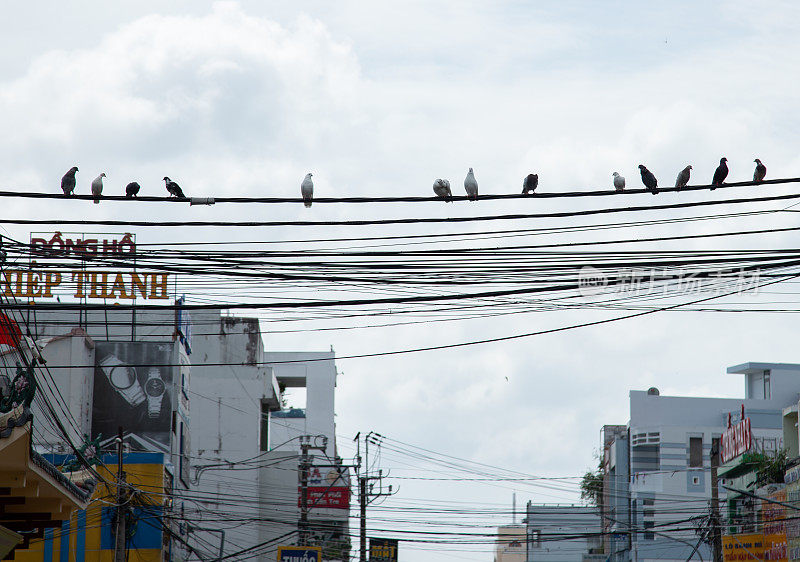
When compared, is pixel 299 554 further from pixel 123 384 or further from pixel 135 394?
pixel 123 384

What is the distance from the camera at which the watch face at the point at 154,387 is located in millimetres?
41469

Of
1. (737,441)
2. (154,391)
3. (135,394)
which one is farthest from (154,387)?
(737,441)

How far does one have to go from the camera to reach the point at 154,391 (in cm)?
4147

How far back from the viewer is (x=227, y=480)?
2062 inches

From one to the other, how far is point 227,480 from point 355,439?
13.0m

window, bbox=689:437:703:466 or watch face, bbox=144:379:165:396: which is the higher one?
watch face, bbox=144:379:165:396

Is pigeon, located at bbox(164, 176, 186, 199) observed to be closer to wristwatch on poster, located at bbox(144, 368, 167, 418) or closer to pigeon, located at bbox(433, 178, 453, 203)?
pigeon, located at bbox(433, 178, 453, 203)

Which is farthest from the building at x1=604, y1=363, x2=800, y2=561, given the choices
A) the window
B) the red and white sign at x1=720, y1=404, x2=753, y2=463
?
the red and white sign at x1=720, y1=404, x2=753, y2=463

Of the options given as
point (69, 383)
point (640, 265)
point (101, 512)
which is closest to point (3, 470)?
point (640, 265)

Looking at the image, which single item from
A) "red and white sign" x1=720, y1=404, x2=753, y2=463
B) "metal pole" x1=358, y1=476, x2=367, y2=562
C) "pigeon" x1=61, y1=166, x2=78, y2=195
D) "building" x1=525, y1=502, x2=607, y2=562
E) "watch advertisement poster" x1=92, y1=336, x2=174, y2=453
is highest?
"pigeon" x1=61, y1=166, x2=78, y2=195

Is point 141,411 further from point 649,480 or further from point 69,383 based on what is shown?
point 649,480

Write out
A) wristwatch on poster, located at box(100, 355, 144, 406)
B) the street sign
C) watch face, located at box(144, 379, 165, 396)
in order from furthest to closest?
the street sign
watch face, located at box(144, 379, 165, 396)
wristwatch on poster, located at box(100, 355, 144, 406)

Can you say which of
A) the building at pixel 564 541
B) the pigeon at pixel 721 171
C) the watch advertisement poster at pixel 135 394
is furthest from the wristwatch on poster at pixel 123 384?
the building at pixel 564 541

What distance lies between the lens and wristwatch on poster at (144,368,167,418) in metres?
41.2
